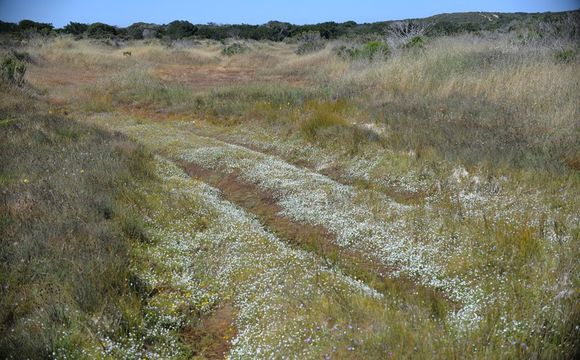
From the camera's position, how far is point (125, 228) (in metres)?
8.11

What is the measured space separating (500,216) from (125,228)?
669cm

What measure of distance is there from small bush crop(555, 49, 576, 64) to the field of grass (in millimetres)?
89

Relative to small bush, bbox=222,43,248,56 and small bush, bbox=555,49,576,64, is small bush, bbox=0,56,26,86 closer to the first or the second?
small bush, bbox=222,43,248,56

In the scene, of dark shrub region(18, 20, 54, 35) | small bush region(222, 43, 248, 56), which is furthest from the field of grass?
dark shrub region(18, 20, 54, 35)

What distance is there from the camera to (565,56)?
1698 centimetres

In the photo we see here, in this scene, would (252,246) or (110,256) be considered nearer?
(110,256)

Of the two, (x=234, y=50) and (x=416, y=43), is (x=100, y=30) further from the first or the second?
A: (x=416, y=43)

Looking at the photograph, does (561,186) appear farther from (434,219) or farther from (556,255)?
(556,255)

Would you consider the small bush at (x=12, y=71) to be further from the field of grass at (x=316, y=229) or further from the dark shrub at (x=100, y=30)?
the dark shrub at (x=100, y=30)

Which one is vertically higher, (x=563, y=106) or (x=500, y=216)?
(x=563, y=106)

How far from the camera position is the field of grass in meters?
5.15

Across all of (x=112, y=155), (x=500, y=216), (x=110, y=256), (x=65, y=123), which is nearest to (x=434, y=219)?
(x=500, y=216)

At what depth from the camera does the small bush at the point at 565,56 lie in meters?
16.8

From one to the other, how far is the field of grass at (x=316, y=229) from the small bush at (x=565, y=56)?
89 millimetres
